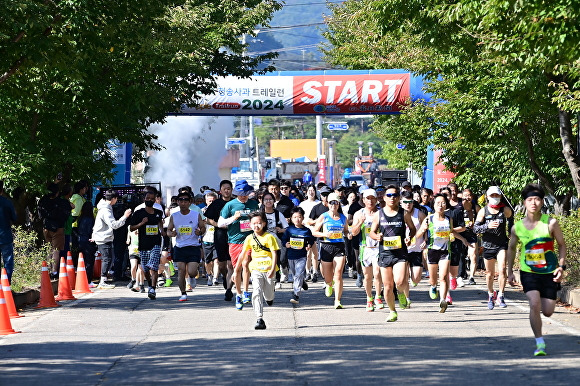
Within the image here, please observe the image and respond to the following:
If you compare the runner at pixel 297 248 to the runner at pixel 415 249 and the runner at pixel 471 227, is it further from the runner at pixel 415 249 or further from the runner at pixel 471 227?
the runner at pixel 471 227

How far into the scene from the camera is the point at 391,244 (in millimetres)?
13734

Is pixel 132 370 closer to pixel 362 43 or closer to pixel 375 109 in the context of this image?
pixel 375 109

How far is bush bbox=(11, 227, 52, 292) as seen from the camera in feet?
59.6

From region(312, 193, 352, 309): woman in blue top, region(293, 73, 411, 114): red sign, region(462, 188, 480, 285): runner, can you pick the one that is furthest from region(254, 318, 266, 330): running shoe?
region(293, 73, 411, 114): red sign

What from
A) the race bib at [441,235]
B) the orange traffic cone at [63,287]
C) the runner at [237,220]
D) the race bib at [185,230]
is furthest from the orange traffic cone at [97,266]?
the race bib at [441,235]

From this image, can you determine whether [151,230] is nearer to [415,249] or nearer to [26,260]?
[26,260]

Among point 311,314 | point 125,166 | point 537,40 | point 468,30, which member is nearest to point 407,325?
point 311,314

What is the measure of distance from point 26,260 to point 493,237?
835 centimetres

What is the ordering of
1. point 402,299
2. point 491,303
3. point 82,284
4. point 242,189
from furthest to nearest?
1. point 82,284
2. point 242,189
3. point 491,303
4. point 402,299

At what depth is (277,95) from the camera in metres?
32.0

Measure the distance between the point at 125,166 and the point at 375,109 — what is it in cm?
792

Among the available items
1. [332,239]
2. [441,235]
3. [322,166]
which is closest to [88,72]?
[332,239]

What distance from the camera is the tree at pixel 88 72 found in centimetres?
1478

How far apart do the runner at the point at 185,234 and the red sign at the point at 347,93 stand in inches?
601
